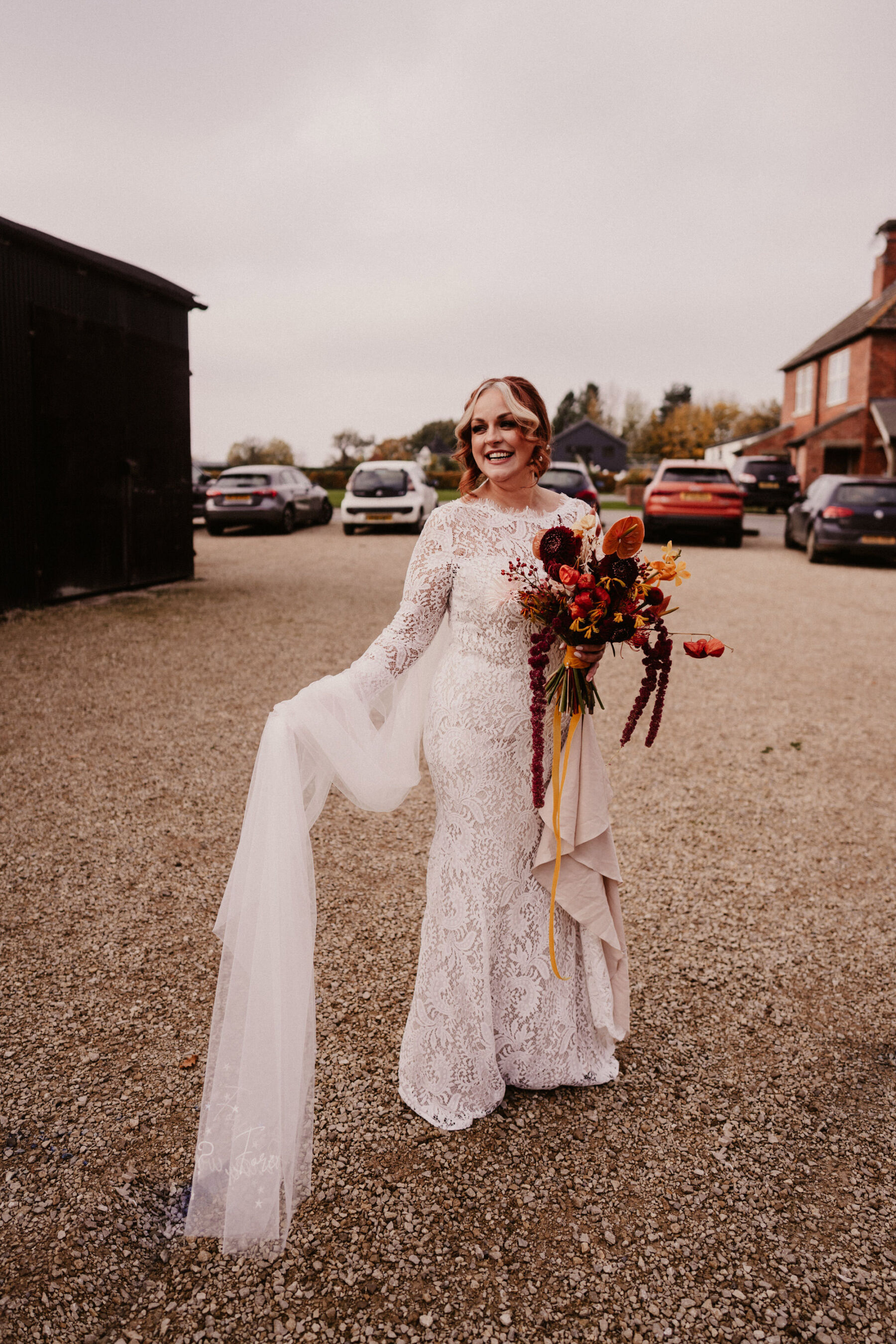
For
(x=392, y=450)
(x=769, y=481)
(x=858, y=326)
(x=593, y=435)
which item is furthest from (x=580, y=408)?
(x=769, y=481)

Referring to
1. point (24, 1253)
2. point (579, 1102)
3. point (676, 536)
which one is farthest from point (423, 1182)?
point (676, 536)

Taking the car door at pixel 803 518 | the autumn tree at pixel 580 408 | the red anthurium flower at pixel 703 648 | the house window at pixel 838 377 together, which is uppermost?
the autumn tree at pixel 580 408

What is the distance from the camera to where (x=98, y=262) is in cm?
1090

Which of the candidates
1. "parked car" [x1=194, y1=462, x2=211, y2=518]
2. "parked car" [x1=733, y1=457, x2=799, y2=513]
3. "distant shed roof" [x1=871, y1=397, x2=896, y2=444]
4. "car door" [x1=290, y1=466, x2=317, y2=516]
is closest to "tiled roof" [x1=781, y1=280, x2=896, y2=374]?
"distant shed roof" [x1=871, y1=397, x2=896, y2=444]

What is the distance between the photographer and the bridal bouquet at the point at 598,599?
2.22 metres

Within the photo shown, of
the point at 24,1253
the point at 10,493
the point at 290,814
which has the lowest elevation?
the point at 24,1253

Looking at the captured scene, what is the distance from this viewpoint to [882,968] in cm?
350

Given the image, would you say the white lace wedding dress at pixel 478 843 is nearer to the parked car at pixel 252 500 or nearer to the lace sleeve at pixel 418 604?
the lace sleeve at pixel 418 604

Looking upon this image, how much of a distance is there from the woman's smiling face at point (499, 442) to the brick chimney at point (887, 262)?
40473mm

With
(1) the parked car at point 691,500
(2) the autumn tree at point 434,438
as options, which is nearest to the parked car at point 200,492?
(1) the parked car at point 691,500

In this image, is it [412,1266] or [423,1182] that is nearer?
[412,1266]

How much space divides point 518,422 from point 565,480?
15.1 metres

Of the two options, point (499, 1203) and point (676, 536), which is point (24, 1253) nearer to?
point (499, 1203)

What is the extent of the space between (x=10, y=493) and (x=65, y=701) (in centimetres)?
417
